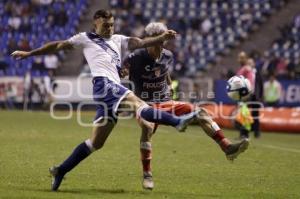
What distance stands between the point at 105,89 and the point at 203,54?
24.2 m

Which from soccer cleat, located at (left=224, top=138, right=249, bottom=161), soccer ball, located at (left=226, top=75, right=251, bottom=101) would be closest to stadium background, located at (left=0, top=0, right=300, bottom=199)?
soccer cleat, located at (left=224, top=138, right=249, bottom=161)

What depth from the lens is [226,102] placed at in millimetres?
27375

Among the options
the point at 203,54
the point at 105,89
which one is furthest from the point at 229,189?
the point at 203,54

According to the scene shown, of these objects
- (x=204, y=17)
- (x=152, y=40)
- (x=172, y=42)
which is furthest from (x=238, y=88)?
(x=204, y=17)

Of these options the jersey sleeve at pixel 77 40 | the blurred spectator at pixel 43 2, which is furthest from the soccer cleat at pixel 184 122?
the blurred spectator at pixel 43 2

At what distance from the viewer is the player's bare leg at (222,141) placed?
8961mm

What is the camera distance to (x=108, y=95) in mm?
9156

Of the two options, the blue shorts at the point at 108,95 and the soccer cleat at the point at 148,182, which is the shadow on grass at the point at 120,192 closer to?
the soccer cleat at the point at 148,182

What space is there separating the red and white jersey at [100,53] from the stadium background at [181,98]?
148cm

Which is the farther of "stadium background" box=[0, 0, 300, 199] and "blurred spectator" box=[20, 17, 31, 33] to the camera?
"blurred spectator" box=[20, 17, 31, 33]

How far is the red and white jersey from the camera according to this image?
939 centimetres

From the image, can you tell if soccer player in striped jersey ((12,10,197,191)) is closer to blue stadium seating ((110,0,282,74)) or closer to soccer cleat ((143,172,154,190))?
soccer cleat ((143,172,154,190))

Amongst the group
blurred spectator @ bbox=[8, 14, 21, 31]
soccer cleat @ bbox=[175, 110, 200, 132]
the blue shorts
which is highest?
blurred spectator @ bbox=[8, 14, 21, 31]

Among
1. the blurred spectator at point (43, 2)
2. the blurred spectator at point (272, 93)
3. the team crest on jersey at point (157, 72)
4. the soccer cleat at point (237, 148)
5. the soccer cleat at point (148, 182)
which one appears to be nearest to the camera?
the soccer cleat at point (237, 148)
